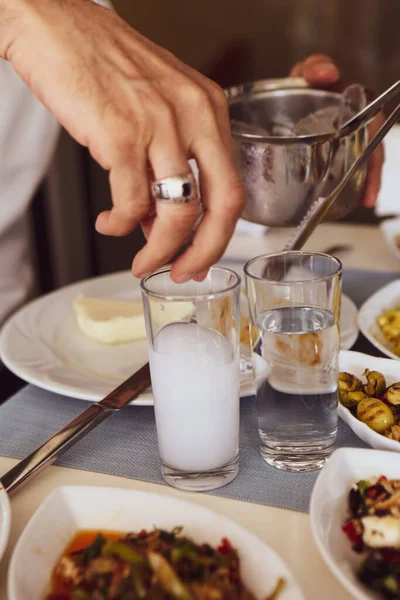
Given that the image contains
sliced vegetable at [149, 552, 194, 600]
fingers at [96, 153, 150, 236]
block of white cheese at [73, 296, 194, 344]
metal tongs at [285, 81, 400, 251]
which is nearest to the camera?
sliced vegetable at [149, 552, 194, 600]

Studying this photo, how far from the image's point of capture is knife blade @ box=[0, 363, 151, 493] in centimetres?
72

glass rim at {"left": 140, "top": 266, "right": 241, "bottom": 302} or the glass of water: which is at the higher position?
glass rim at {"left": 140, "top": 266, "right": 241, "bottom": 302}

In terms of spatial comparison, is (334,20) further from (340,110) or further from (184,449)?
(184,449)

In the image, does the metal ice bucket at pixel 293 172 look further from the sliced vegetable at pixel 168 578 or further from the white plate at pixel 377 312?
the sliced vegetable at pixel 168 578

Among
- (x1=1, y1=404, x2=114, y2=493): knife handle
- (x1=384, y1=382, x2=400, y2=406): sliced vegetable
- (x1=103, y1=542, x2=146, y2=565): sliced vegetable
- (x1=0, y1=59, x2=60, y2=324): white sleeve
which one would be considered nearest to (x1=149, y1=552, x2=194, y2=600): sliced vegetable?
(x1=103, y1=542, x2=146, y2=565): sliced vegetable

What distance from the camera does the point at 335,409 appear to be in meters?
0.74

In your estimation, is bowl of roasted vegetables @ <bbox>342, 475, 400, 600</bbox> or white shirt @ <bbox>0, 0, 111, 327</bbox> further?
white shirt @ <bbox>0, 0, 111, 327</bbox>

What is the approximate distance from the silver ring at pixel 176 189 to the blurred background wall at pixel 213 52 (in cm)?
168

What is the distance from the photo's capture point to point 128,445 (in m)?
0.81

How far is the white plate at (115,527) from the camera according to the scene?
1.80ft

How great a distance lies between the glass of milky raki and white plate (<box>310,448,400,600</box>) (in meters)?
0.12

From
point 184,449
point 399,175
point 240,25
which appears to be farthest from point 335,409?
point 240,25

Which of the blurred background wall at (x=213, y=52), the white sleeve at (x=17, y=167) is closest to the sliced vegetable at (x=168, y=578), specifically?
the white sleeve at (x=17, y=167)

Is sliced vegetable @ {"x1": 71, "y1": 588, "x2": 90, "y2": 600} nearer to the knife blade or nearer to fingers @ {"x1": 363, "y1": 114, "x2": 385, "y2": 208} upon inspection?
the knife blade
